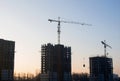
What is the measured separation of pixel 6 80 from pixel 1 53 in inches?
1317

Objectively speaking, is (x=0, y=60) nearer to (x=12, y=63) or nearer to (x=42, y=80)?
(x=12, y=63)

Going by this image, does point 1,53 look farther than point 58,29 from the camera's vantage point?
Yes

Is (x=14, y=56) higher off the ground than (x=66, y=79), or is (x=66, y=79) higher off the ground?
(x=14, y=56)

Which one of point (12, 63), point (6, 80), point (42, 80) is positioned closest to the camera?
point (6, 80)

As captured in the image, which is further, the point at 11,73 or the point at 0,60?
the point at 0,60

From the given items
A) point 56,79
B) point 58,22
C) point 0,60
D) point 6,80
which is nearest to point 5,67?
point 0,60

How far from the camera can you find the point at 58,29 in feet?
590

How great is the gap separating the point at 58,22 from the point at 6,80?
5139cm

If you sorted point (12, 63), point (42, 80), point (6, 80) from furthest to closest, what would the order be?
point (12, 63)
point (42, 80)
point (6, 80)

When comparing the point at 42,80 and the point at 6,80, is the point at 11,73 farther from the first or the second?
the point at 42,80

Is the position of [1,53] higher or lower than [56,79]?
higher

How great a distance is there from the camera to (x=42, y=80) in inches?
7160

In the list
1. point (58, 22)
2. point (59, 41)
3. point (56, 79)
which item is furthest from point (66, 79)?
point (58, 22)

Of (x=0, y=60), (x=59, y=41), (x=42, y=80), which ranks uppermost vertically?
(x=59, y=41)
